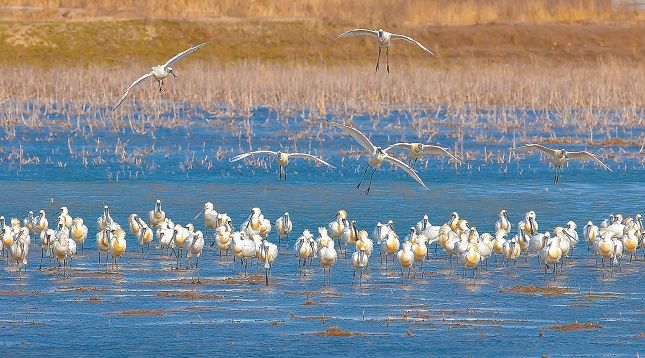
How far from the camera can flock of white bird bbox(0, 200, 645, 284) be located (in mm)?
13906

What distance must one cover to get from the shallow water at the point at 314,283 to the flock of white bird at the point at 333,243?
0.17 metres

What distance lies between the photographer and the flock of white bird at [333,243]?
45.6 ft

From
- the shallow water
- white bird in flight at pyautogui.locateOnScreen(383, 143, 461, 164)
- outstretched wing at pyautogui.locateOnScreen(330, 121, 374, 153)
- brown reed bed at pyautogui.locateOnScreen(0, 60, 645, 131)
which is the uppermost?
brown reed bed at pyautogui.locateOnScreen(0, 60, 645, 131)

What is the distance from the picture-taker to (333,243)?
14.4 metres

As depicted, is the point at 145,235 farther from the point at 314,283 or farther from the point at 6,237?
the point at 314,283

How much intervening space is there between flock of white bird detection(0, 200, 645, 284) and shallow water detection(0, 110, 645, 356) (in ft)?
0.57

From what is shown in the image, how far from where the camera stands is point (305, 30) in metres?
46.2

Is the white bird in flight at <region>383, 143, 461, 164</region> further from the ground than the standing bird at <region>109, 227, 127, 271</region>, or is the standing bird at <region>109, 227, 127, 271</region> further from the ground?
the white bird in flight at <region>383, 143, 461, 164</region>

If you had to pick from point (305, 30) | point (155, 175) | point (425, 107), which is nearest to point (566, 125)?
point (425, 107)

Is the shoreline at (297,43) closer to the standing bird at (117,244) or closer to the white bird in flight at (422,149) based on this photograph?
the white bird in flight at (422,149)

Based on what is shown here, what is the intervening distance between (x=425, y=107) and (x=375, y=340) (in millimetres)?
19798

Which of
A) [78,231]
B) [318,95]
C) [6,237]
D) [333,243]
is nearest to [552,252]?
[333,243]

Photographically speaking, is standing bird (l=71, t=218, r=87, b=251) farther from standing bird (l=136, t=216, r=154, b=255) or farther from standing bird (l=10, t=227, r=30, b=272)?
standing bird (l=10, t=227, r=30, b=272)

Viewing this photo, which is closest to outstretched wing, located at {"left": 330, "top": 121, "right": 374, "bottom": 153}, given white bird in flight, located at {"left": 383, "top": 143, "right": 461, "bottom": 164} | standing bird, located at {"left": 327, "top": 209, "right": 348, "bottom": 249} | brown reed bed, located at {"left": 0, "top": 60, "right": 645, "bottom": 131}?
white bird in flight, located at {"left": 383, "top": 143, "right": 461, "bottom": 164}
